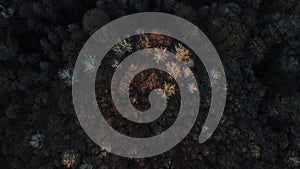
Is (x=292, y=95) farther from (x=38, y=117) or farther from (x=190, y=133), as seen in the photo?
(x=38, y=117)

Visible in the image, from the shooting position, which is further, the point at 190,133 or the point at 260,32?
the point at 260,32

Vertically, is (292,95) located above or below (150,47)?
below

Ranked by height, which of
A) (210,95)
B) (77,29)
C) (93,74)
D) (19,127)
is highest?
(77,29)

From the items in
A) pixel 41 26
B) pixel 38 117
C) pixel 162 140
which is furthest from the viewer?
pixel 41 26

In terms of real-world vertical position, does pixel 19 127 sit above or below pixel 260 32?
below

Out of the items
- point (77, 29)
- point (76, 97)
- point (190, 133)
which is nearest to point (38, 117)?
point (76, 97)

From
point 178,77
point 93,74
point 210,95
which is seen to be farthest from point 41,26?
point 210,95

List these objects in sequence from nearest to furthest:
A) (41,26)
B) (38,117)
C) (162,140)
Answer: (162,140) → (38,117) → (41,26)

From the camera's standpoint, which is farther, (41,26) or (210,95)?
(41,26)

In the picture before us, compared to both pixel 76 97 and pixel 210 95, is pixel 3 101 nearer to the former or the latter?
pixel 76 97
